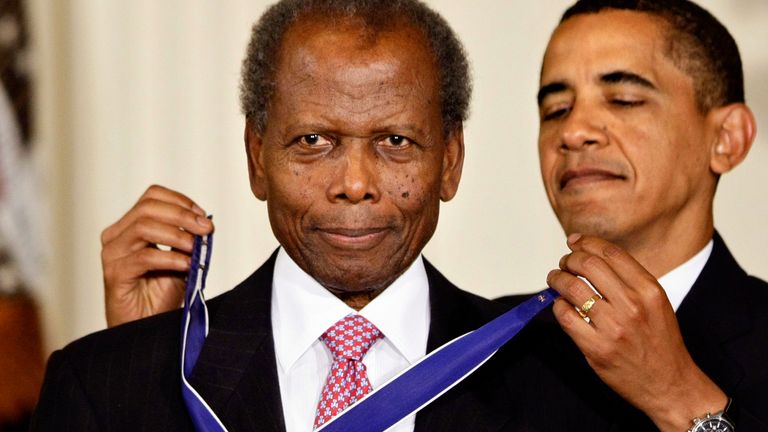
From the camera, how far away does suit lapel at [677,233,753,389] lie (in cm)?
283

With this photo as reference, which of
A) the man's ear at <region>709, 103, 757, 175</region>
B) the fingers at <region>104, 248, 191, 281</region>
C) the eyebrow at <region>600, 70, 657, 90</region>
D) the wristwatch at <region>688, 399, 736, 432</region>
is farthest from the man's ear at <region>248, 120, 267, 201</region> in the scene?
the man's ear at <region>709, 103, 757, 175</region>

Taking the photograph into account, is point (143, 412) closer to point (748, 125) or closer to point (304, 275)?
point (304, 275)

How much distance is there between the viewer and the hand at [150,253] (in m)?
2.82

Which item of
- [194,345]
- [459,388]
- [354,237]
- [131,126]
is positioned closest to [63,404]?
[194,345]

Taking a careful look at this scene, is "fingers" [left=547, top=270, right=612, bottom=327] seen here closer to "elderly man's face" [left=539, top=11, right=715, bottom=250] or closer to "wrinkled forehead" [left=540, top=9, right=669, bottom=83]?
"elderly man's face" [left=539, top=11, right=715, bottom=250]

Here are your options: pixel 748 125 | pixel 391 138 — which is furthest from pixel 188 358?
pixel 748 125

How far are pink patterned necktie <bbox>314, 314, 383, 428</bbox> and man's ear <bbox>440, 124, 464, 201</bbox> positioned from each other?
0.26 m

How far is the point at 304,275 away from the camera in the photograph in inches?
94.3

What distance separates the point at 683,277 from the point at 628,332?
79 cm

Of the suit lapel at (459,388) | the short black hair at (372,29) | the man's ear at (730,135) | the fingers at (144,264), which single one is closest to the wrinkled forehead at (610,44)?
the man's ear at (730,135)

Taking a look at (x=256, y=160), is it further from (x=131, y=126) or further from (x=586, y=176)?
(x=131, y=126)

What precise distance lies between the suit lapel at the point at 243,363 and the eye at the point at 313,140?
0.29m

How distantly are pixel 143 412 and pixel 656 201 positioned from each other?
4.10 feet

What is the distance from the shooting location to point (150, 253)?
291cm
